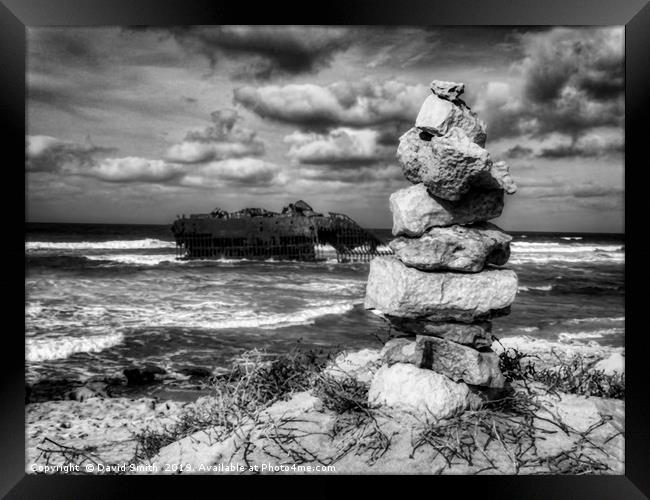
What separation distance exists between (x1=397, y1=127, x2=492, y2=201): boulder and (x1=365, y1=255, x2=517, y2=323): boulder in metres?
0.70

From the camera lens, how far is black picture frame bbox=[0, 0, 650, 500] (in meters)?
4.33

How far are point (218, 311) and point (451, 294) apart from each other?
7771 mm

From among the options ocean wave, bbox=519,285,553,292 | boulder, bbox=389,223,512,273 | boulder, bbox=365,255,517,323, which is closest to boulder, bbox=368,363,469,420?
boulder, bbox=365,255,517,323

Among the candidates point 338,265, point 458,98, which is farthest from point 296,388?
point 338,265

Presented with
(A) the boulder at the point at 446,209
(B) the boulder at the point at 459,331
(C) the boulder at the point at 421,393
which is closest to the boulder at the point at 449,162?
(A) the boulder at the point at 446,209

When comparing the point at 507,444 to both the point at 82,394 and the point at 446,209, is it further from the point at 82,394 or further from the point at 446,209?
the point at 82,394

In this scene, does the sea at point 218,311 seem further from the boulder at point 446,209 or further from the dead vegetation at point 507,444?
the dead vegetation at point 507,444

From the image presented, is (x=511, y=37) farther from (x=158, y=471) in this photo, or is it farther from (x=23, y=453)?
(x=23, y=453)

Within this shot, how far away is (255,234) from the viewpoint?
17.2 meters

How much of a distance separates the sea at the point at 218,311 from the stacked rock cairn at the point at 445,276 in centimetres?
216

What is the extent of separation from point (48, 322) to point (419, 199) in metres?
7.29

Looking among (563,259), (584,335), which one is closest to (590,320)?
(584,335)

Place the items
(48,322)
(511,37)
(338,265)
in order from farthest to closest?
(338,265)
(48,322)
(511,37)
